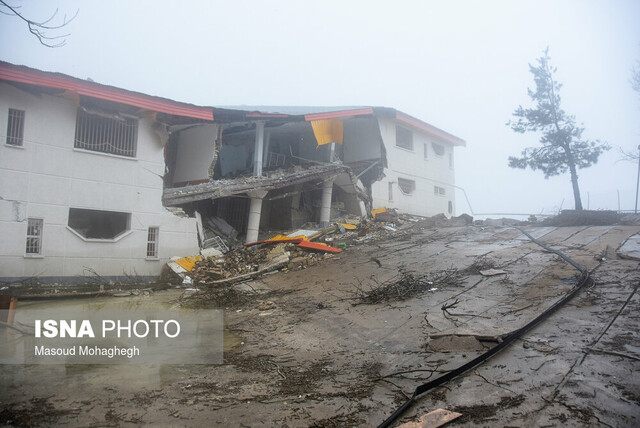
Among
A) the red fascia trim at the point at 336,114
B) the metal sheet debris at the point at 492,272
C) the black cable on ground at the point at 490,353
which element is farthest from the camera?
the red fascia trim at the point at 336,114

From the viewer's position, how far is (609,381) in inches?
146

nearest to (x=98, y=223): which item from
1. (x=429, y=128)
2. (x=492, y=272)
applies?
(x=492, y=272)

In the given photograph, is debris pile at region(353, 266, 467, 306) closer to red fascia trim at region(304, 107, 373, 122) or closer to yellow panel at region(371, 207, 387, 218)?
red fascia trim at region(304, 107, 373, 122)

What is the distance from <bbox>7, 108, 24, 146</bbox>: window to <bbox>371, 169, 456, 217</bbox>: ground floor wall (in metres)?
13.2

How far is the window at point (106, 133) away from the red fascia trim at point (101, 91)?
729mm

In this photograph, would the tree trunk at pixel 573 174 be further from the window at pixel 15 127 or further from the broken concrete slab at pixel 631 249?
the window at pixel 15 127

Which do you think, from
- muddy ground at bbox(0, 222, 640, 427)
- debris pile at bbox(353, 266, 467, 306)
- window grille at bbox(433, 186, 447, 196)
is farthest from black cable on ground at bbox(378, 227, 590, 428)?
window grille at bbox(433, 186, 447, 196)

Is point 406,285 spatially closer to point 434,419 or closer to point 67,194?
point 434,419

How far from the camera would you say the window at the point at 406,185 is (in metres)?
20.1

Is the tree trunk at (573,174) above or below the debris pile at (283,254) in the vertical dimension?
above

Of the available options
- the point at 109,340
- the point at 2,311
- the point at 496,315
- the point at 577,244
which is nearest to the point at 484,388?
the point at 496,315

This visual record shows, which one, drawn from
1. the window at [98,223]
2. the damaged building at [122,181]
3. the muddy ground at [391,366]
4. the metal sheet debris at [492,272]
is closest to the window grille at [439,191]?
the damaged building at [122,181]

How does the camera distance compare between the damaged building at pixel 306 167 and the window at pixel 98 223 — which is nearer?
the window at pixel 98 223

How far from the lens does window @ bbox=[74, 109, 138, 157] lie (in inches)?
428
